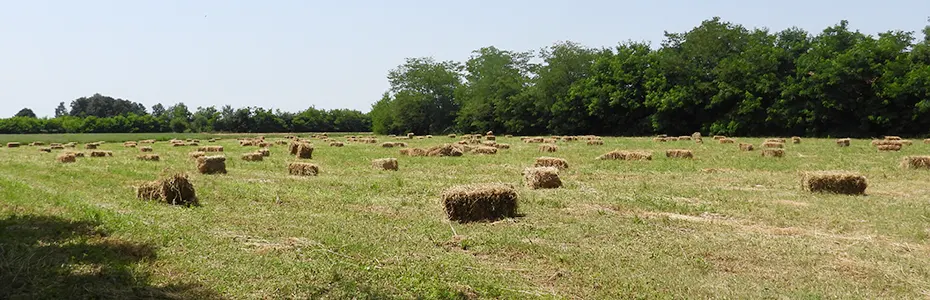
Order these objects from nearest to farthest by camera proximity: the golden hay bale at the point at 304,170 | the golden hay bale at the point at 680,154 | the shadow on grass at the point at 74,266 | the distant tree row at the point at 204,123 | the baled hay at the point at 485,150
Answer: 1. the shadow on grass at the point at 74,266
2. the golden hay bale at the point at 304,170
3. the golden hay bale at the point at 680,154
4. the baled hay at the point at 485,150
5. the distant tree row at the point at 204,123

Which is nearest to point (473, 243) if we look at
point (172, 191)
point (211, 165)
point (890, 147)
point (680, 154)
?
point (172, 191)

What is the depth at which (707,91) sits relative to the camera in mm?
58750

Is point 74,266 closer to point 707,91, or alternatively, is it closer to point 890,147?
point 890,147

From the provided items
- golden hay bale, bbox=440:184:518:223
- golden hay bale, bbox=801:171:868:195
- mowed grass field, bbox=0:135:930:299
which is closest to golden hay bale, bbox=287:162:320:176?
mowed grass field, bbox=0:135:930:299

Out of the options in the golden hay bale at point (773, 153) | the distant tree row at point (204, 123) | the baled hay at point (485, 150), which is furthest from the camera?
the distant tree row at point (204, 123)

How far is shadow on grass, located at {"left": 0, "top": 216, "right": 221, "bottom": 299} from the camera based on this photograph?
709 cm

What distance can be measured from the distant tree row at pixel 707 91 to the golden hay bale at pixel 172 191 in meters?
46.6

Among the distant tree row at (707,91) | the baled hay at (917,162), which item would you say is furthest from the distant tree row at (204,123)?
the baled hay at (917,162)

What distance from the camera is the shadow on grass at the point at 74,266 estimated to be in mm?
7086

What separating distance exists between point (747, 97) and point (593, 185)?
43418 mm

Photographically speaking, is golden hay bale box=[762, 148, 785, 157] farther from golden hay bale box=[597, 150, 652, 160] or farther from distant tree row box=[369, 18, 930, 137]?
distant tree row box=[369, 18, 930, 137]

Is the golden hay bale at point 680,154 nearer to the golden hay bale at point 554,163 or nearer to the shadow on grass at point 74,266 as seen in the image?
the golden hay bale at point 554,163

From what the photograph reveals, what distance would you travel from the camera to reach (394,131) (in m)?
98.3

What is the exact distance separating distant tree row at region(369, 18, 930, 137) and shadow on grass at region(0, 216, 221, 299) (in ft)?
161
